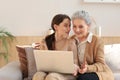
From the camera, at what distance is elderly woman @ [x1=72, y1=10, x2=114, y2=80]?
2.05 metres

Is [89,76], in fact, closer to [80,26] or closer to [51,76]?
[51,76]

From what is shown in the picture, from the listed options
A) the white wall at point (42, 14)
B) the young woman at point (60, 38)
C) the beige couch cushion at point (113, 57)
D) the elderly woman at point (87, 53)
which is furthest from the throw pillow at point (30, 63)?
the white wall at point (42, 14)

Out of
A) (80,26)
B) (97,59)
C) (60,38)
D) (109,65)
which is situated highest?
(80,26)

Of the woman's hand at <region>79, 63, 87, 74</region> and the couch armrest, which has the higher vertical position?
the woman's hand at <region>79, 63, 87, 74</region>

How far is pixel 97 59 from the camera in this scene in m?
2.13

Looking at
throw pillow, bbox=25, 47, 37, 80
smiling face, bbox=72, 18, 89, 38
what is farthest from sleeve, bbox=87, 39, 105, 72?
throw pillow, bbox=25, 47, 37, 80

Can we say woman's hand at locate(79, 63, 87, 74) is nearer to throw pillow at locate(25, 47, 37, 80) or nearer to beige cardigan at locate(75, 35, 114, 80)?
beige cardigan at locate(75, 35, 114, 80)

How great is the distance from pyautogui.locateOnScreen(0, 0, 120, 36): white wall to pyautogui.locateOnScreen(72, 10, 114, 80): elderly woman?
0.95 m

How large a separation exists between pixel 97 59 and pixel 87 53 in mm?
100

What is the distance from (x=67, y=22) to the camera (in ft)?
7.14

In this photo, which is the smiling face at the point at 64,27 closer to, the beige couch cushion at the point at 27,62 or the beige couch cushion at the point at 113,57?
the beige couch cushion at the point at 27,62

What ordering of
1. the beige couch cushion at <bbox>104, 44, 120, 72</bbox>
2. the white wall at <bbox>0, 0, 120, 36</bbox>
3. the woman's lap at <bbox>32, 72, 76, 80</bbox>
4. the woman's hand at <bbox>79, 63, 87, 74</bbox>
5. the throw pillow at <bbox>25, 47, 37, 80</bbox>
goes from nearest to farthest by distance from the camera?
the woman's lap at <bbox>32, 72, 76, 80</bbox>
the woman's hand at <bbox>79, 63, 87, 74</bbox>
the throw pillow at <bbox>25, 47, 37, 80</bbox>
the beige couch cushion at <bbox>104, 44, 120, 72</bbox>
the white wall at <bbox>0, 0, 120, 36</bbox>

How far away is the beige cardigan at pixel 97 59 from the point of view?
2.07 meters

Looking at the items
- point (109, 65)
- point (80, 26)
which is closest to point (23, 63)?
point (80, 26)
